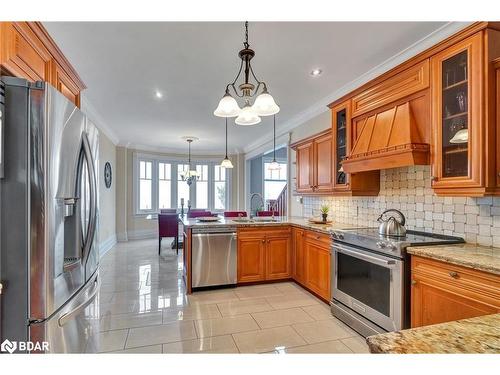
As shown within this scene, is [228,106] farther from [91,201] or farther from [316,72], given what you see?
[316,72]

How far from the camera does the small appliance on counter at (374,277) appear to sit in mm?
2139

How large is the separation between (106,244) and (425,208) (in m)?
6.18

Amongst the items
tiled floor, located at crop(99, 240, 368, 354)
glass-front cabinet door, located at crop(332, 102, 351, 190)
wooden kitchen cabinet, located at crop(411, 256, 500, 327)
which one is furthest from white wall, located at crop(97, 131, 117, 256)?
wooden kitchen cabinet, located at crop(411, 256, 500, 327)

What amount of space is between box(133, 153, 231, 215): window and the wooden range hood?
→ 5424 mm

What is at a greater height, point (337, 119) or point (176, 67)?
point (176, 67)

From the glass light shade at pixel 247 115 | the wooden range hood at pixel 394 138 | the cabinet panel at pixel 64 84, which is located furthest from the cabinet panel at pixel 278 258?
the cabinet panel at pixel 64 84

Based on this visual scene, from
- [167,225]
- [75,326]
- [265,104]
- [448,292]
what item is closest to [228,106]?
[265,104]

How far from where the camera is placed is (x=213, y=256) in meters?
3.71

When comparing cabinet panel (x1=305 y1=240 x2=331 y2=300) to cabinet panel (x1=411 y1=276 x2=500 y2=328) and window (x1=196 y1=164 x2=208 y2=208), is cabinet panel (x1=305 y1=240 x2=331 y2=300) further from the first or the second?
window (x1=196 y1=164 x2=208 y2=208)

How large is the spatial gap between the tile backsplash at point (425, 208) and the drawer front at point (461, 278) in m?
0.63

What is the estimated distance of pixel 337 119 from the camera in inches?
139
